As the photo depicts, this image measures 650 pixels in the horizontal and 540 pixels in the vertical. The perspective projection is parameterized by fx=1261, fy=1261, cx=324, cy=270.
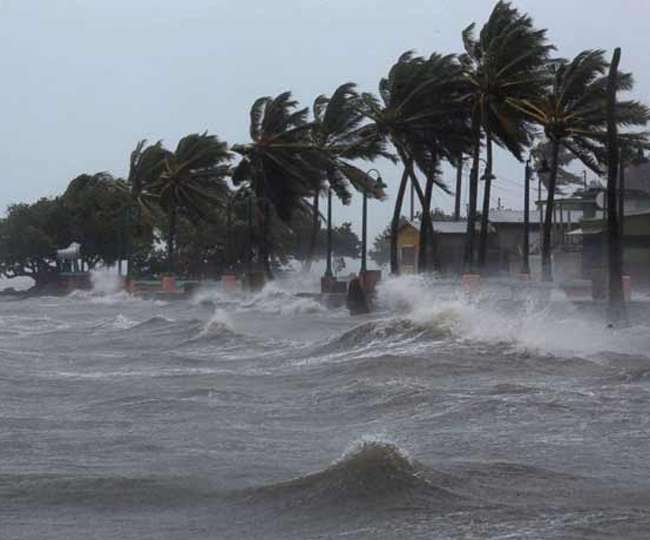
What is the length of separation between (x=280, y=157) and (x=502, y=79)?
51.3 feet

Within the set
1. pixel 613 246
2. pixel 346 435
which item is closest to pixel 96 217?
pixel 613 246

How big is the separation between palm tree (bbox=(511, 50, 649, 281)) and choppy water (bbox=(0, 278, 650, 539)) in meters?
18.5

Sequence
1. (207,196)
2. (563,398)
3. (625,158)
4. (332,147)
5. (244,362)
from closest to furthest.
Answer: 1. (563,398)
2. (244,362)
3. (625,158)
4. (332,147)
5. (207,196)

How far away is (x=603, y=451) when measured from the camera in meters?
9.51

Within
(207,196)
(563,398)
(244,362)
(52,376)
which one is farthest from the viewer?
(207,196)

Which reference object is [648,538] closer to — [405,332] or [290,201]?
[405,332]

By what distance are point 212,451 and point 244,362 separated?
915cm

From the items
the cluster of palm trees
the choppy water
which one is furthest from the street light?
the choppy water

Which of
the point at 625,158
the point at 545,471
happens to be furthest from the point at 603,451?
the point at 625,158

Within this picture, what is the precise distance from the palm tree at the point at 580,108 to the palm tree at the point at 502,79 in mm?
686

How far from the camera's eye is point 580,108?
40.2m

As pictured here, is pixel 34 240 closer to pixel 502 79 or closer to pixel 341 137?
pixel 341 137

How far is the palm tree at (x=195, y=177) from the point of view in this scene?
6400 cm

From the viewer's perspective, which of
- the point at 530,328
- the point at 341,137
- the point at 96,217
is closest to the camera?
the point at 530,328
